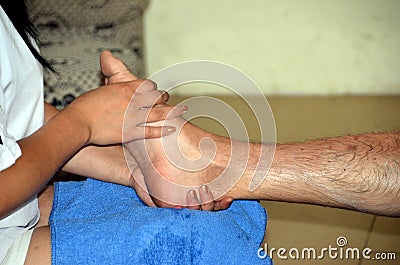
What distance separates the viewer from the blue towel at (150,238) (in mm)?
824

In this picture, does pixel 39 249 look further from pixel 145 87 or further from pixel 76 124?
pixel 145 87

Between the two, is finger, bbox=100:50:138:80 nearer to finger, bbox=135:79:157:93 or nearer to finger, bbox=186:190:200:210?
finger, bbox=135:79:157:93

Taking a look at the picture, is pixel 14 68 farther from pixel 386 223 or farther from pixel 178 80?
pixel 178 80

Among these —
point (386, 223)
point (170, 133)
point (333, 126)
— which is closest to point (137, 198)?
point (170, 133)

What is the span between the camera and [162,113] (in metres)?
1.09

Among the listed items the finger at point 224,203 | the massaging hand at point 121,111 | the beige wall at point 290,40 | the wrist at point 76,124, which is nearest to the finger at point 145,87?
the massaging hand at point 121,111

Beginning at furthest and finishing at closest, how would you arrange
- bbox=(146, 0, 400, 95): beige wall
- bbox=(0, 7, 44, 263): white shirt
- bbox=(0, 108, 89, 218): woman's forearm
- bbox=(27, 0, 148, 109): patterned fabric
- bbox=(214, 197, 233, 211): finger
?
bbox=(146, 0, 400, 95): beige wall, bbox=(27, 0, 148, 109): patterned fabric, bbox=(214, 197, 233, 211): finger, bbox=(0, 7, 44, 263): white shirt, bbox=(0, 108, 89, 218): woman's forearm

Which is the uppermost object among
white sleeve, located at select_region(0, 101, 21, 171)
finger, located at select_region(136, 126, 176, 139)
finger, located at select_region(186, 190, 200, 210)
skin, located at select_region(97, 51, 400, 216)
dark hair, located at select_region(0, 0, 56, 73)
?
dark hair, located at select_region(0, 0, 56, 73)

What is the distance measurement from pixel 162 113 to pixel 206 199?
0.60ft

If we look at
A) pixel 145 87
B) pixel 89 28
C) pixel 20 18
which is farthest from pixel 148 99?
pixel 89 28

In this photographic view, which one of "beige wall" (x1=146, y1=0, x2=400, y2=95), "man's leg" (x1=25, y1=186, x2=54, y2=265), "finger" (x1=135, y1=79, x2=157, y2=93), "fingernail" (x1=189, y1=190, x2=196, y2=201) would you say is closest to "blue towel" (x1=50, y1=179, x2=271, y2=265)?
"man's leg" (x1=25, y1=186, x2=54, y2=265)

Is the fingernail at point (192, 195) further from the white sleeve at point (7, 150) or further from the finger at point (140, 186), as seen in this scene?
the white sleeve at point (7, 150)

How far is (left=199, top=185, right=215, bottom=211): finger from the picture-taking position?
1049 mm

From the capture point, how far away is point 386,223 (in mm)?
1569
